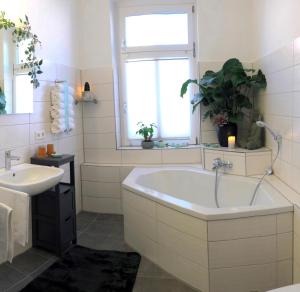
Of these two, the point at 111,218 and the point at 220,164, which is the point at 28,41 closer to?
the point at 111,218

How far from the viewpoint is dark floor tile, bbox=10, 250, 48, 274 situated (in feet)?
6.93

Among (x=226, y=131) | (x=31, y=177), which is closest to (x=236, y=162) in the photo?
(x=226, y=131)

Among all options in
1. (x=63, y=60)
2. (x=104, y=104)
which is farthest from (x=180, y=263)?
(x=63, y=60)

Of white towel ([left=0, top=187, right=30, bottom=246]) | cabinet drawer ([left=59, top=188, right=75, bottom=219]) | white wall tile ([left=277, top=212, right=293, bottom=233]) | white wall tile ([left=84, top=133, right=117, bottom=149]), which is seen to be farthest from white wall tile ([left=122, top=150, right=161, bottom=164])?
white towel ([left=0, top=187, right=30, bottom=246])

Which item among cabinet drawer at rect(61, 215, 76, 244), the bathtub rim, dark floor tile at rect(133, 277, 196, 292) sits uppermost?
the bathtub rim

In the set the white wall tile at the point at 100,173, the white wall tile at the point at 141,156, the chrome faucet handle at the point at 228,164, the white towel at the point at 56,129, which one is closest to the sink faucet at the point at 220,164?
the chrome faucet handle at the point at 228,164

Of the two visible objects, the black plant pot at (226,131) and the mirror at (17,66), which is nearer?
the mirror at (17,66)

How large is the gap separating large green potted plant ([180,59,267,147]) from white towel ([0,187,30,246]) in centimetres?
193

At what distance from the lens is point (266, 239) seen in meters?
1.78

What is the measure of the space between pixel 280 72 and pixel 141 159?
1.67 metres

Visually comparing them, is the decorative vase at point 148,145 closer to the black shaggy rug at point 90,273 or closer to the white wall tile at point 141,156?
the white wall tile at point 141,156

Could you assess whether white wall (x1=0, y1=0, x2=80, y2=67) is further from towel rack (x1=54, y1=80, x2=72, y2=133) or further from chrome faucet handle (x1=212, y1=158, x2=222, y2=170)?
chrome faucet handle (x1=212, y1=158, x2=222, y2=170)

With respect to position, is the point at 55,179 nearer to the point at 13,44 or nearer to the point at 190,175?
the point at 13,44

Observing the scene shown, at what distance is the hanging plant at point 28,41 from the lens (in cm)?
218
